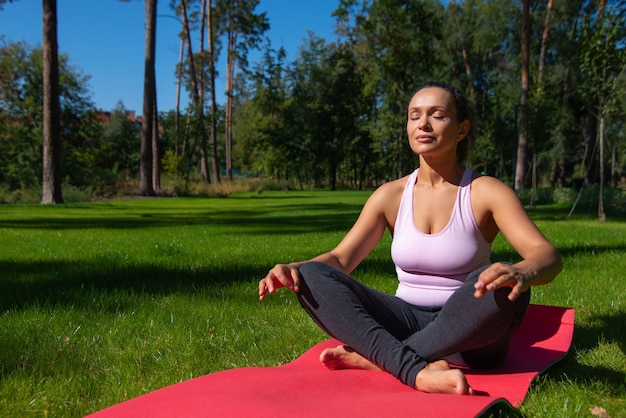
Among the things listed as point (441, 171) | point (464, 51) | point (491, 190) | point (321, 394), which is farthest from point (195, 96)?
point (321, 394)

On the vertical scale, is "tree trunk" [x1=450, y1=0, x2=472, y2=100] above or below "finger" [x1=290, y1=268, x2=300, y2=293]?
above

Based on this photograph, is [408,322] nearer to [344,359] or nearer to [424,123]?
[344,359]

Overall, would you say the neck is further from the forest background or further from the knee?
the forest background

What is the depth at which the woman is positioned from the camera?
7.23 feet

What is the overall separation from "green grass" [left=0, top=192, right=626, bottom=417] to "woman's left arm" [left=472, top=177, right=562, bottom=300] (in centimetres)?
58

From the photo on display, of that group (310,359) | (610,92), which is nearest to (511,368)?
(310,359)

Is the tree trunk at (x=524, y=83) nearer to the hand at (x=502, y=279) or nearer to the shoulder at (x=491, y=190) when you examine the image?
the shoulder at (x=491, y=190)

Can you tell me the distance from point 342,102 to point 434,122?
4688 centimetres

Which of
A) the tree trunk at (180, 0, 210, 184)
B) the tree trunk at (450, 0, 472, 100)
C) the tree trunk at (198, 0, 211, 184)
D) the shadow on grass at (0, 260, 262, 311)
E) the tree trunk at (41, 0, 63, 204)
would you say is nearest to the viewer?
the shadow on grass at (0, 260, 262, 311)

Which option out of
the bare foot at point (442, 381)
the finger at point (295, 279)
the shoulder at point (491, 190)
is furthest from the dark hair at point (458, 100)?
the bare foot at point (442, 381)

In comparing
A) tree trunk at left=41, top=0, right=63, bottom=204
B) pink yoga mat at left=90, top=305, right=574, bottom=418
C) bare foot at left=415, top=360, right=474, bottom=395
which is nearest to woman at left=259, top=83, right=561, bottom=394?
bare foot at left=415, top=360, right=474, bottom=395

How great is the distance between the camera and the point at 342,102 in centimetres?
4844

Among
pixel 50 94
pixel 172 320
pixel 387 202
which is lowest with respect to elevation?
pixel 172 320

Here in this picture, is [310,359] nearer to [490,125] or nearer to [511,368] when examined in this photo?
[511,368]
